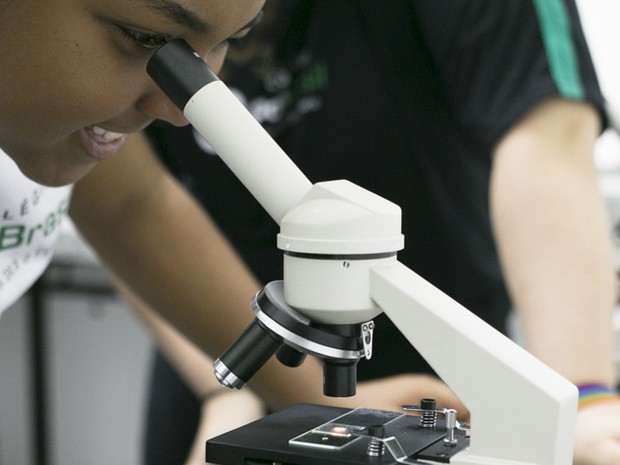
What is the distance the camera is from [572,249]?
109cm

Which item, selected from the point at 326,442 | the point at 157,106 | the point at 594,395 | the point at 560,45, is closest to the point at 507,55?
the point at 560,45

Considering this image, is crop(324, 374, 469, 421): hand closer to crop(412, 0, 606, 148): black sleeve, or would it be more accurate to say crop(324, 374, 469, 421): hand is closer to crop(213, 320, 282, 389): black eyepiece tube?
crop(213, 320, 282, 389): black eyepiece tube

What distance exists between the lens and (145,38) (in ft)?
2.27

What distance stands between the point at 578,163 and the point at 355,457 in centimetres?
66

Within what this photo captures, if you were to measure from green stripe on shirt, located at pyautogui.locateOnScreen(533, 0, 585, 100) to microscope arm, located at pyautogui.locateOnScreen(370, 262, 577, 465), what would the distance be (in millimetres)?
625

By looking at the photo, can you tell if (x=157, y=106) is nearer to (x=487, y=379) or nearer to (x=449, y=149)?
(x=487, y=379)

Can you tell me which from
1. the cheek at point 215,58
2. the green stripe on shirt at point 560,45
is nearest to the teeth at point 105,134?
the cheek at point 215,58

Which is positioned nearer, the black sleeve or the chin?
the chin

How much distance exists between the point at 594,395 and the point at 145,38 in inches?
21.3

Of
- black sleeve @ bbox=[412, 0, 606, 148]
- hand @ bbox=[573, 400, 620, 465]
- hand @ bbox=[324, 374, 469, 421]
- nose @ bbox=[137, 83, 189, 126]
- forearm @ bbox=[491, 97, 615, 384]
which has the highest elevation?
black sleeve @ bbox=[412, 0, 606, 148]

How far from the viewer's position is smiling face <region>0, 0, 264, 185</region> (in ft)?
2.22

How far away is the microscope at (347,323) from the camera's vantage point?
60 cm

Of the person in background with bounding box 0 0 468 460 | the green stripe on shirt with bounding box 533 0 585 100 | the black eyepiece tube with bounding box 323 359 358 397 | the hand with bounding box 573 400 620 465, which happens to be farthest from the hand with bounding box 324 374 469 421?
the green stripe on shirt with bounding box 533 0 585 100

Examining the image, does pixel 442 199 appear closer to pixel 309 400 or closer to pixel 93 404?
pixel 309 400
